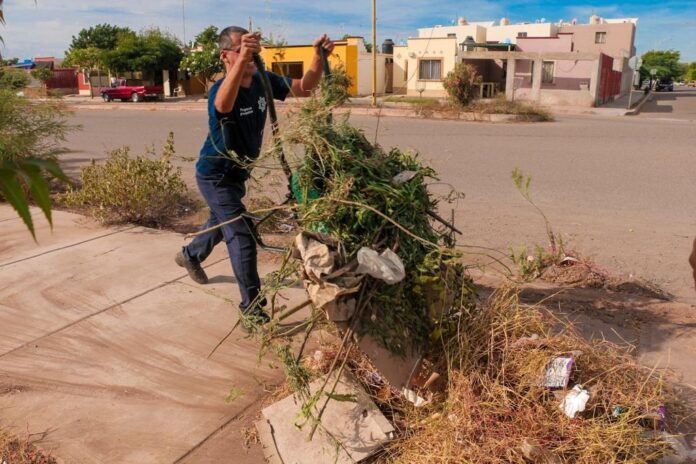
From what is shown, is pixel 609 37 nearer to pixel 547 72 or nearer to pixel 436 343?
pixel 547 72

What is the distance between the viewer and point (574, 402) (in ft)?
7.93

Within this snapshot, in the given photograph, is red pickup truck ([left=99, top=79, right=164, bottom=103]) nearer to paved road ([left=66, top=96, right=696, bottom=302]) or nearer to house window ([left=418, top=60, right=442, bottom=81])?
house window ([left=418, top=60, right=442, bottom=81])

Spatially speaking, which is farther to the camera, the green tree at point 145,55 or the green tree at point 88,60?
the green tree at point 88,60

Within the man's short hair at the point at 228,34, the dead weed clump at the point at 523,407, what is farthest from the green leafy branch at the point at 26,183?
the man's short hair at the point at 228,34

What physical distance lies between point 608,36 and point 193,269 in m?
54.8

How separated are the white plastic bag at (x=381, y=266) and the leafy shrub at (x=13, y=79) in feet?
23.5

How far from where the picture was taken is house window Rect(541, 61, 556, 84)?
3275cm

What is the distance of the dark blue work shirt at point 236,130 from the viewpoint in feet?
11.9

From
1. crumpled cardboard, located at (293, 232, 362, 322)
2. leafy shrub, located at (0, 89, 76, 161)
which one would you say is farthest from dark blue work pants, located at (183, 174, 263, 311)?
leafy shrub, located at (0, 89, 76, 161)

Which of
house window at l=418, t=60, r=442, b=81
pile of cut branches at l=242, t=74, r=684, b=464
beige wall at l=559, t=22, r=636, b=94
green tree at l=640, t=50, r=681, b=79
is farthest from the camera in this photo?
green tree at l=640, t=50, r=681, b=79

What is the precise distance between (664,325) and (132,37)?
47.9 meters

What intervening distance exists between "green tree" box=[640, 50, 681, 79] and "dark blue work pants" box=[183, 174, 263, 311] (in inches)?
3123

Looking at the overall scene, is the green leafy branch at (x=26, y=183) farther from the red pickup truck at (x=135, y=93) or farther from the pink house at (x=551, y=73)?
the red pickup truck at (x=135, y=93)

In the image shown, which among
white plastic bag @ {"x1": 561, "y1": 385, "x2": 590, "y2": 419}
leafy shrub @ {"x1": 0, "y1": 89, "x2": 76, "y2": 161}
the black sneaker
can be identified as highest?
leafy shrub @ {"x1": 0, "y1": 89, "x2": 76, "y2": 161}
